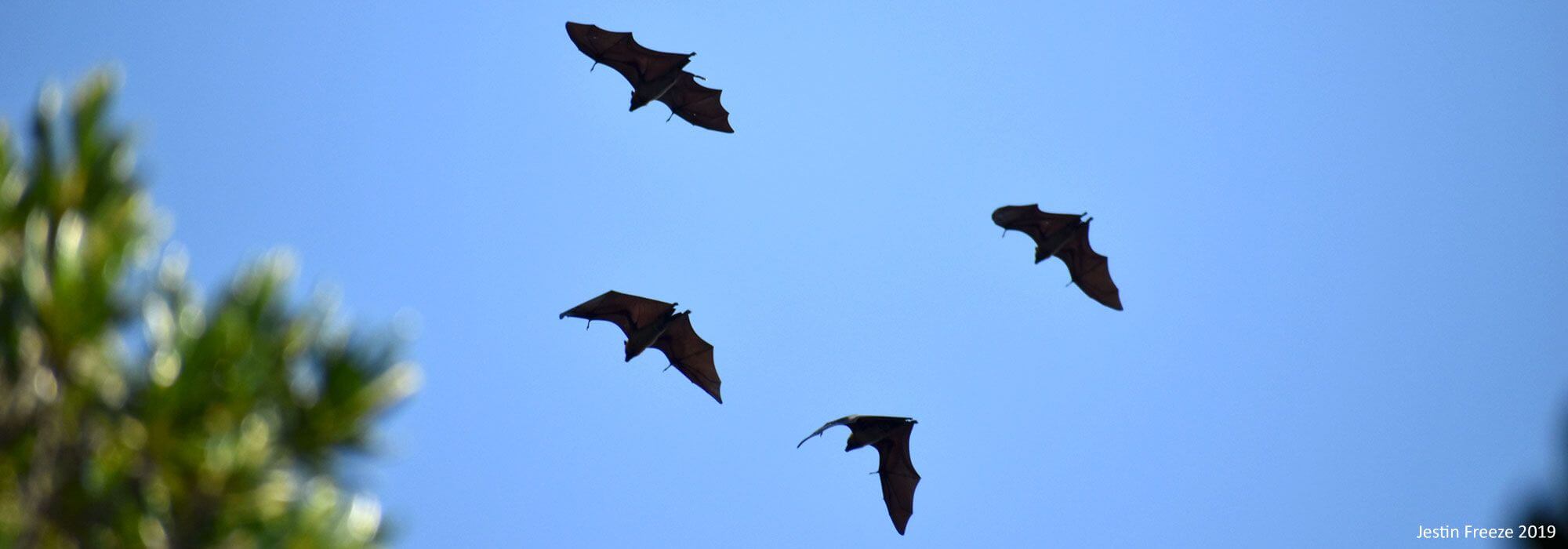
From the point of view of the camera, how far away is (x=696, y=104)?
25.2 meters

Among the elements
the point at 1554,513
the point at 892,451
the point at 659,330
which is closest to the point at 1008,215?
the point at 892,451

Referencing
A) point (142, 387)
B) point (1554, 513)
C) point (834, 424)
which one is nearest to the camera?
point (142, 387)

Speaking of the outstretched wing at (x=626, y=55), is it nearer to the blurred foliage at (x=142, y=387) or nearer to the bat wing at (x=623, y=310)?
the bat wing at (x=623, y=310)

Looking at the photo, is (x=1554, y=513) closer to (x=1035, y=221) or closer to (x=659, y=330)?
(x=1035, y=221)

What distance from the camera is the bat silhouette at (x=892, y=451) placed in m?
23.7

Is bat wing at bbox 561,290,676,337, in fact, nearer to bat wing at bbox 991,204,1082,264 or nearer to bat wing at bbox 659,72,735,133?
bat wing at bbox 659,72,735,133

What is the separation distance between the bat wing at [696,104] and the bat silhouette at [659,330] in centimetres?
387

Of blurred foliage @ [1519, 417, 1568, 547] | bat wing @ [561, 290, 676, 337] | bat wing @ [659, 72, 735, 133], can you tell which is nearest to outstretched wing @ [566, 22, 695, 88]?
bat wing @ [659, 72, 735, 133]

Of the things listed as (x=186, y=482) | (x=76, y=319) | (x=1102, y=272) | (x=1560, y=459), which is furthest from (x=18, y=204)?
(x=1102, y=272)

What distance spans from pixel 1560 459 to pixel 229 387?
11017 millimetres

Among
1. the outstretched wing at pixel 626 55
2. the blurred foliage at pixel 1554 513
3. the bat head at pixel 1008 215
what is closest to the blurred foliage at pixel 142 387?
the blurred foliage at pixel 1554 513

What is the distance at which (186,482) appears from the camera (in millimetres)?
7430

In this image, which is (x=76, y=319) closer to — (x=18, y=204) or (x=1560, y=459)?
(x=18, y=204)

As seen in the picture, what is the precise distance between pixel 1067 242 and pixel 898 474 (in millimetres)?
5618
